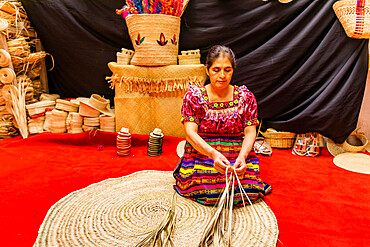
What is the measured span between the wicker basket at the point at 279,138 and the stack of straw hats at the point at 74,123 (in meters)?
2.34

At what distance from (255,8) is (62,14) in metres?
2.52

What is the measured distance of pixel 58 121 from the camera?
2.97 m

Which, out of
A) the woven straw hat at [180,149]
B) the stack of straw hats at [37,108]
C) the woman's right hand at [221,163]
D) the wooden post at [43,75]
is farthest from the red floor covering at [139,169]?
the wooden post at [43,75]

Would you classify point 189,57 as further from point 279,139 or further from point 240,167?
point 240,167

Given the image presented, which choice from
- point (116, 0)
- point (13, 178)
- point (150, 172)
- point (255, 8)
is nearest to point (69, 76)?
point (116, 0)

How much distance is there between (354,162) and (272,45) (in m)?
1.52

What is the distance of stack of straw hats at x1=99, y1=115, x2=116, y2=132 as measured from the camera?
2914mm

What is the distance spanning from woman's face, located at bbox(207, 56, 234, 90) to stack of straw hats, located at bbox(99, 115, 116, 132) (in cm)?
179

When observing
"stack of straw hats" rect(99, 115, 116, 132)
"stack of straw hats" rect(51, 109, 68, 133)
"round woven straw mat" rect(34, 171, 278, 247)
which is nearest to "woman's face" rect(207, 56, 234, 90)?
"round woven straw mat" rect(34, 171, 278, 247)

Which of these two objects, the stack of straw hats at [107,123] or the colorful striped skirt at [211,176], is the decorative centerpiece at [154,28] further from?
the colorful striped skirt at [211,176]

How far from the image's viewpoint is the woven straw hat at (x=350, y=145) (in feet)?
8.58

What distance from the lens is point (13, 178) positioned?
1.95m

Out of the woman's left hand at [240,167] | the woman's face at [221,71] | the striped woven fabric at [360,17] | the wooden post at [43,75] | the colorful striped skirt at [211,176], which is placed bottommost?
the colorful striped skirt at [211,176]

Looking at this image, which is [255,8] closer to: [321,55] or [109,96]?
[321,55]
